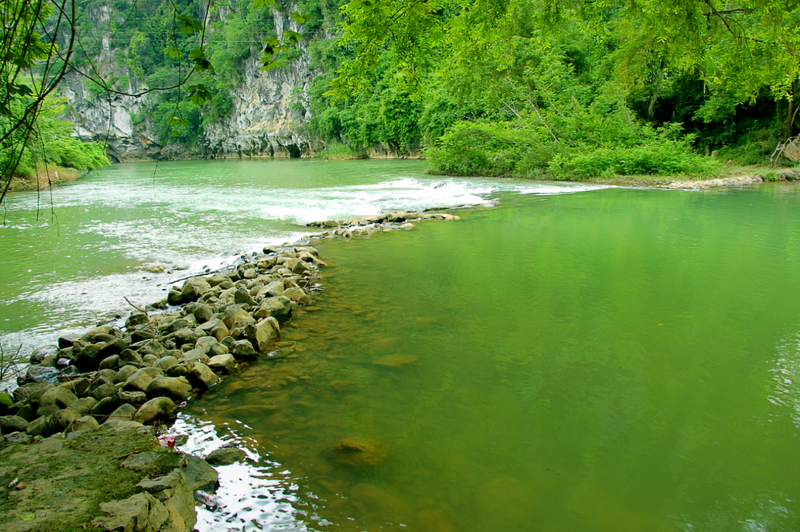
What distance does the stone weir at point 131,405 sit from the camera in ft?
6.94

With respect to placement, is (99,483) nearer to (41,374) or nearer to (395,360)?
(395,360)

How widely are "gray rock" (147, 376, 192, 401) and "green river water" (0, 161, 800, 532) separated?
0.65 ft

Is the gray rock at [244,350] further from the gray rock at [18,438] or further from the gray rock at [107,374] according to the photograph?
the gray rock at [18,438]

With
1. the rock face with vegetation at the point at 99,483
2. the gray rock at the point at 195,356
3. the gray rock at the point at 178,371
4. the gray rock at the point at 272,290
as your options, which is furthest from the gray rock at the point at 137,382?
the gray rock at the point at 272,290

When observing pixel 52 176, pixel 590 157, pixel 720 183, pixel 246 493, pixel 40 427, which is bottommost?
pixel 246 493

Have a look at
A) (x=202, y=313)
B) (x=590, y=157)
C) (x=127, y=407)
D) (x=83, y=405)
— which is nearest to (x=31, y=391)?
A: (x=83, y=405)

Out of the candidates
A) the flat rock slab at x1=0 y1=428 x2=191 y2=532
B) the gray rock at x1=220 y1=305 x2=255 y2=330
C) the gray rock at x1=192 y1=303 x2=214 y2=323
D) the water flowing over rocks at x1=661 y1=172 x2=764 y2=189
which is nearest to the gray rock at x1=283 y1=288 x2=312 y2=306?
the gray rock at x1=220 y1=305 x2=255 y2=330

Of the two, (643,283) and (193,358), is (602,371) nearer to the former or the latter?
(643,283)

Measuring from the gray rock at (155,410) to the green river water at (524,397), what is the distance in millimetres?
122

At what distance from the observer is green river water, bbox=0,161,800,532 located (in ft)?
8.37

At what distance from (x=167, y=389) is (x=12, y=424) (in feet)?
3.05

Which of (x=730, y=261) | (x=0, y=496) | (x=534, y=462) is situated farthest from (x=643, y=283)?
(x=0, y=496)

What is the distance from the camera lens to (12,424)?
3246 mm

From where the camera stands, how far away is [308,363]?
4.26 meters
